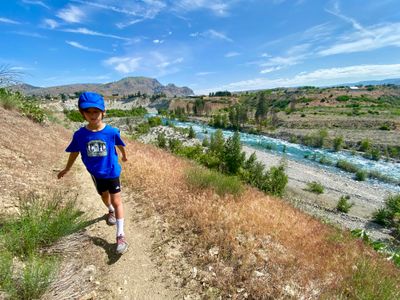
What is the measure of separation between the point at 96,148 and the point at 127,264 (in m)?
1.79

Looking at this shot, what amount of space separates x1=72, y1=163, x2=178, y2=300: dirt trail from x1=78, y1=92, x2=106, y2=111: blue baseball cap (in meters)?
2.15

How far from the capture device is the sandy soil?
19.9 meters

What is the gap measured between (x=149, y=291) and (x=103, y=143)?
2.20 metres

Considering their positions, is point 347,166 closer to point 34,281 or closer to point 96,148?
point 96,148

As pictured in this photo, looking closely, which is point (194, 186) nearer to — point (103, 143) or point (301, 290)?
point (103, 143)

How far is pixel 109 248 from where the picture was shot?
166 inches

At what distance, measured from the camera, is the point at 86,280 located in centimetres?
346

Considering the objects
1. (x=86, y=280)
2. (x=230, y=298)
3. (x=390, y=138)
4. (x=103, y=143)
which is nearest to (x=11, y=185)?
(x=103, y=143)

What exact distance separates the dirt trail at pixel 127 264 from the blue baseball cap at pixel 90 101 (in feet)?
7.07

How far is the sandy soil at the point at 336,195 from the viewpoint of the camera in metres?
19.9

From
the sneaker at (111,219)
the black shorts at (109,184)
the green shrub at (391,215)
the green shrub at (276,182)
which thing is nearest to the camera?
the black shorts at (109,184)

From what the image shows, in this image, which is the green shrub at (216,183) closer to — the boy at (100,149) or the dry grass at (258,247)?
the dry grass at (258,247)

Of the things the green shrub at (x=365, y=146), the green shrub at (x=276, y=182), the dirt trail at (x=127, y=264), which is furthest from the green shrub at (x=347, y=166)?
the dirt trail at (x=127, y=264)

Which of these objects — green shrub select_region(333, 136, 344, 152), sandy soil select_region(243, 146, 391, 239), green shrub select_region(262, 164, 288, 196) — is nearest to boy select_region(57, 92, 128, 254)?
sandy soil select_region(243, 146, 391, 239)
